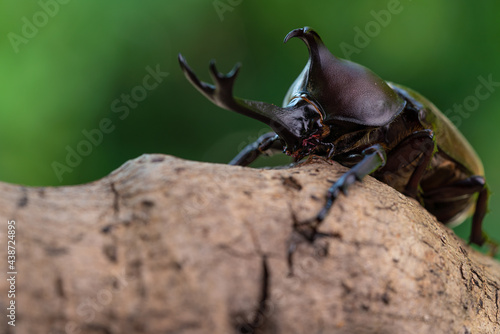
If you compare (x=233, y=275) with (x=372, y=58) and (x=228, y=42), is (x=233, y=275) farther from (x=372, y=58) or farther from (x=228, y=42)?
(x=228, y=42)

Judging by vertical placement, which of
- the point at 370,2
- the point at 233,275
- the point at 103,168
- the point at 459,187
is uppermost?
the point at 370,2

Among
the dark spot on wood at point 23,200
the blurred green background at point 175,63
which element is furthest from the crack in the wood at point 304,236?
the blurred green background at point 175,63

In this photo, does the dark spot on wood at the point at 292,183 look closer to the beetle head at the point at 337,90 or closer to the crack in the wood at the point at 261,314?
the crack in the wood at the point at 261,314

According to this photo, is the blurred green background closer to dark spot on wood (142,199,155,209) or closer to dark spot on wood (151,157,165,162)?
dark spot on wood (151,157,165,162)

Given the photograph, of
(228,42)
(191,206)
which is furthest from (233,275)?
(228,42)

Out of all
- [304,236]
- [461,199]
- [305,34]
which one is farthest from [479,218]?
[304,236]

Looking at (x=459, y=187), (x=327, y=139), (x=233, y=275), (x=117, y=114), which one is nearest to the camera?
(x=233, y=275)
